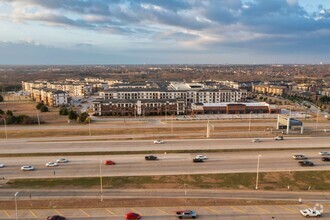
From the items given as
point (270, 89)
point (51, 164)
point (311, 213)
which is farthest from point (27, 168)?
point (270, 89)

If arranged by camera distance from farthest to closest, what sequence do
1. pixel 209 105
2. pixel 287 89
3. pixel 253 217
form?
pixel 287 89, pixel 209 105, pixel 253 217

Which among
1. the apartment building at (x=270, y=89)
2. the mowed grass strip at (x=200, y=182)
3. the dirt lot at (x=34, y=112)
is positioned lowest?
the mowed grass strip at (x=200, y=182)

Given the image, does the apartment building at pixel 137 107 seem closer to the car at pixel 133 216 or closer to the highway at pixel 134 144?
the highway at pixel 134 144

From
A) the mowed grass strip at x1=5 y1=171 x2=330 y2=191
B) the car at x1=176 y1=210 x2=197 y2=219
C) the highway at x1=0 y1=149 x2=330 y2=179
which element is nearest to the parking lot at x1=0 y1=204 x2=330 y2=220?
the car at x1=176 y1=210 x2=197 y2=219

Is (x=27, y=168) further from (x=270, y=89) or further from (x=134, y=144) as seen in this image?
(x=270, y=89)

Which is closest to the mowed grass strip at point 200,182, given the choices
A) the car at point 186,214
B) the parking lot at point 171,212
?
the parking lot at point 171,212

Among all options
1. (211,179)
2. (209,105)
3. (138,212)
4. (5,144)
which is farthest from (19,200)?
(209,105)

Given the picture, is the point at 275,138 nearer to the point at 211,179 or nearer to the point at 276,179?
the point at 276,179

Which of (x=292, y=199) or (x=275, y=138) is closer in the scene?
(x=292, y=199)

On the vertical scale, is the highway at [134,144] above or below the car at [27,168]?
above
